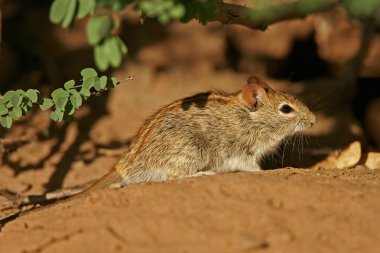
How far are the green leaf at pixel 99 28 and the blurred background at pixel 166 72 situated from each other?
372 cm

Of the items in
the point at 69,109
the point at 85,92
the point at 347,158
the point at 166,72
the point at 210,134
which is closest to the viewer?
the point at 85,92

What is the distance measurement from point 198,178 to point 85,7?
5.50 ft

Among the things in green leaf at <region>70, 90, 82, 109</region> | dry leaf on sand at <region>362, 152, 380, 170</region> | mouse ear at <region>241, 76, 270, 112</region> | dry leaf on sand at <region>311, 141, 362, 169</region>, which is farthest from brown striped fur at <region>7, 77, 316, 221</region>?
green leaf at <region>70, 90, 82, 109</region>

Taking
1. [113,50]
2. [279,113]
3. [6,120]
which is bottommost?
[279,113]

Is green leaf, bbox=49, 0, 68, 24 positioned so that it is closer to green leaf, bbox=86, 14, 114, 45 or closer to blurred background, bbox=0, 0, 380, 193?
green leaf, bbox=86, 14, 114, 45

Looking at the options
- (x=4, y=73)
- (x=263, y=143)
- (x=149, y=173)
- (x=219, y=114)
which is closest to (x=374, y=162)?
(x=263, y=143)

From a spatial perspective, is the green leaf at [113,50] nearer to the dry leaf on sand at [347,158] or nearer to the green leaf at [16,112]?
the green leaf at [16,112]

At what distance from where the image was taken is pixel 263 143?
6527mm

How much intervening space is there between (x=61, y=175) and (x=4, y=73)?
2356 millimetres

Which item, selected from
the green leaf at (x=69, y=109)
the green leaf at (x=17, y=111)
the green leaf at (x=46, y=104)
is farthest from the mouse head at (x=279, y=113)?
the green leaf at (x=17, y=111)

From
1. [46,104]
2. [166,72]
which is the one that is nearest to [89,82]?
[46,104]

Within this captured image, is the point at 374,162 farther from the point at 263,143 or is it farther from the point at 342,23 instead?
the point at 342,23

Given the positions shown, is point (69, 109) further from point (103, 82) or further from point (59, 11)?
point (59, 11)

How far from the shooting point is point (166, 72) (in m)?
9.90
